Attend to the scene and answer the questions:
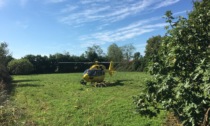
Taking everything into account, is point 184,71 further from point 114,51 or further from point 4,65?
point 114,51

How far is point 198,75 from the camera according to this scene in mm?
4961

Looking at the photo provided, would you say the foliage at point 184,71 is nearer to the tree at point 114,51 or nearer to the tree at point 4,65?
the tree at point 4,65

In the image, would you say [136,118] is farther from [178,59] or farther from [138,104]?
[178,59]

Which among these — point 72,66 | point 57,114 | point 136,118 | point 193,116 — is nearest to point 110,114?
point 136,118

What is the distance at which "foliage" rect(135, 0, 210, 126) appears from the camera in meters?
4.89

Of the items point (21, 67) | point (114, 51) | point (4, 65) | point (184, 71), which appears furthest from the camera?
point (114, 51)

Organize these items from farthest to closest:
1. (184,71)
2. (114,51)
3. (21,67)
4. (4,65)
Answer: (114,51)
(21,67)
(4,65)
(184,71)

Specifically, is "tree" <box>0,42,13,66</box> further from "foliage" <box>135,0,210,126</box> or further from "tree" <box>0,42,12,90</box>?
"foliage" <box>135,0,210,126</box>

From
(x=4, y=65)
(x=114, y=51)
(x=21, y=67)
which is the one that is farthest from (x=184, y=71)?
(x=114, y=51)

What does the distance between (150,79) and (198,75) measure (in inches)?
64.7

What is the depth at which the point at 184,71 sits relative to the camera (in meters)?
5.81

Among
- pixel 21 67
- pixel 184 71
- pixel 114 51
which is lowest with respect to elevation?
pixel 184 71

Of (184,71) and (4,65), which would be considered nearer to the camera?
(184,71)

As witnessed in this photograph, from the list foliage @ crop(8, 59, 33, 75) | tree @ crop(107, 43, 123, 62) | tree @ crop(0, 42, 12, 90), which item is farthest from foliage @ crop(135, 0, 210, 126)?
tree @ crop(107, 43, 123, 62)
